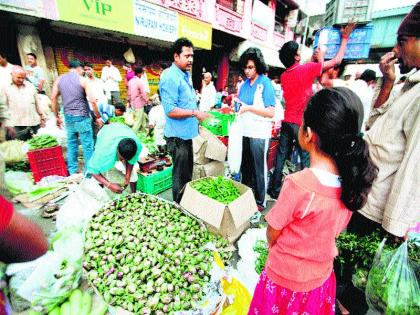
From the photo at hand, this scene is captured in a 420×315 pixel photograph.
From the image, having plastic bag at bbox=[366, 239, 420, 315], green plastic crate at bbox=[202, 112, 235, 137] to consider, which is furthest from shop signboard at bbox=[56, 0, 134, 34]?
plastic bag at bbox=[366, 239, 420, 315]

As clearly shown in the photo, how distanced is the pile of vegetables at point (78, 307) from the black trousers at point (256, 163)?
2.41 m

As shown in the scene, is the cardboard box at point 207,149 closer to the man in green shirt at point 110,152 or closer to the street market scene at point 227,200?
the street market scene at point 227,200

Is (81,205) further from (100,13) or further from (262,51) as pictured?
(262,51)

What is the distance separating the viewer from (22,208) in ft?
11.7

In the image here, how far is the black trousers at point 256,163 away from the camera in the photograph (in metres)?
3.34

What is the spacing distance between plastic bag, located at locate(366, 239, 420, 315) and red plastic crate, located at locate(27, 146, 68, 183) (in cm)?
472

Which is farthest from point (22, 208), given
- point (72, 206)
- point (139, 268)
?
point (139, 268)

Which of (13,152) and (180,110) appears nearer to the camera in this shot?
(180,110)

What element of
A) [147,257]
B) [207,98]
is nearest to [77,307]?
[147,257]

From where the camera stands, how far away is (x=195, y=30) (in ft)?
31.6

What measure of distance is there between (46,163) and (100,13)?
14.4 ft

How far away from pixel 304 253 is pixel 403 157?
98 cm

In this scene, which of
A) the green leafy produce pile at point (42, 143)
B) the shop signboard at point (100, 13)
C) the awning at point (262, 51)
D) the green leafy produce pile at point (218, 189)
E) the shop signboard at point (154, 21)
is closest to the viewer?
the green leafy produce pile at point (218, 189)

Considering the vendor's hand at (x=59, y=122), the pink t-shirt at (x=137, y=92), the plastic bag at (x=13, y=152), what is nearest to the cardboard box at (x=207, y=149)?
the vendor's hand at (x=59, y=122)
